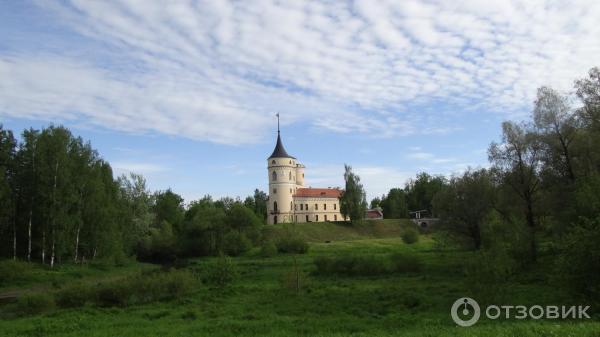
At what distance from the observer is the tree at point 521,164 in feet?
107

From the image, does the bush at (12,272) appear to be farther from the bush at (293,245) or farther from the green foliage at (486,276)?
the green foliage at (486,276)

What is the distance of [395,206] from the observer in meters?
109

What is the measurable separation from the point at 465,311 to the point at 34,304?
19.7 meters

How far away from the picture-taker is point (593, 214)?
22125 mm

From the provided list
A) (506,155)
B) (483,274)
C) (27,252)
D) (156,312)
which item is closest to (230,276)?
(156,312)

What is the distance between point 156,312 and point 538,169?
25.6 metres

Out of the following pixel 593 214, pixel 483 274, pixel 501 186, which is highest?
pixel 501 186

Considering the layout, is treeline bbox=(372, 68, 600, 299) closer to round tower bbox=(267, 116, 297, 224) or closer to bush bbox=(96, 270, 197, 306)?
bush bbox=(96, 270, 197, 306)

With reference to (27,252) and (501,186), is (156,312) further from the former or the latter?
(27,252)

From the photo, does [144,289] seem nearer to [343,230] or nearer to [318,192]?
[343,230]

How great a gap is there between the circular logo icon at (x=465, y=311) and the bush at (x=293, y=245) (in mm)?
36477

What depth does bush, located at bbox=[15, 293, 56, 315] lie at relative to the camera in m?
23.3

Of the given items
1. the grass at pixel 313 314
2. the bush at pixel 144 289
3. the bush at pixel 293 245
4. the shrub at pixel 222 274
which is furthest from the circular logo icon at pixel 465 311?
the bush at pixel 293 245

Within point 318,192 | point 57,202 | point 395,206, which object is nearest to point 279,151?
point 318,192
